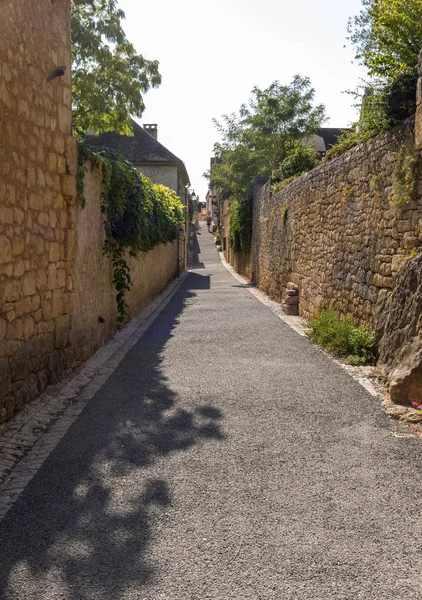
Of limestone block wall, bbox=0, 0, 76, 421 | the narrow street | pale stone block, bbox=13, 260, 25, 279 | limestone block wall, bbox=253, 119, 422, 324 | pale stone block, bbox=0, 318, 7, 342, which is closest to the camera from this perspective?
the narrow street

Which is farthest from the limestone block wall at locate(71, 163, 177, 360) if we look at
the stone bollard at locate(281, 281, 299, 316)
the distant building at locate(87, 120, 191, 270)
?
the distant building at locate(87, 120, 191, 270)

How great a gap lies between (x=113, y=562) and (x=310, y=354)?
5.34 metres

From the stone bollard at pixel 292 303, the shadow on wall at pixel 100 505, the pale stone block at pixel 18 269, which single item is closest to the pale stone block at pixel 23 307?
the pale stone block at pixel 18 269

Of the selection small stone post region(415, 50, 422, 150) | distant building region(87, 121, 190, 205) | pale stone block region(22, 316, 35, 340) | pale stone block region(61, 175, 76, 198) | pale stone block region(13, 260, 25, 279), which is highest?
distant building region(87, 121, 190, 205)

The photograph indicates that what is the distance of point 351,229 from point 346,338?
5.92 ft

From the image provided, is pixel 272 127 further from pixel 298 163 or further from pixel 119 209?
pixel 119 209

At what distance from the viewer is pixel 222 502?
3287mm

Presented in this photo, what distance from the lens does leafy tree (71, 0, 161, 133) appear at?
18188 millimetres

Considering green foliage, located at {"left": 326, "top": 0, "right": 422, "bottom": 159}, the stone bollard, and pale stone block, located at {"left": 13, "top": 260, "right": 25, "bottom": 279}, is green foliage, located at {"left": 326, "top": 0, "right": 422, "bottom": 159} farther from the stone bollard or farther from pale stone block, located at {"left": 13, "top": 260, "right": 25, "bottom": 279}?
the stone bollard

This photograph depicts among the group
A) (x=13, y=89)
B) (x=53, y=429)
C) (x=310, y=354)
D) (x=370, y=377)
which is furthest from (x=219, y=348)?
(x=13, y=89)

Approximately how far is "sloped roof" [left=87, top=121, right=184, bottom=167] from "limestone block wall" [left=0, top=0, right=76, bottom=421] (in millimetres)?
26013

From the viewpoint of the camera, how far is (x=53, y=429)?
15.4 ft

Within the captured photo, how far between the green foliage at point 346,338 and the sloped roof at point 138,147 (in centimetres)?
2491

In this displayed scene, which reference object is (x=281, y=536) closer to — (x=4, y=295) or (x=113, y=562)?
(x=113, y=562)
